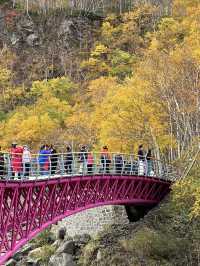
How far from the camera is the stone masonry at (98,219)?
3294 cm

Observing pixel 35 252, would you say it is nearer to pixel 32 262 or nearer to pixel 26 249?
pixel 32 262

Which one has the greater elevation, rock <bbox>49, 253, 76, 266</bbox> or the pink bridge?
the pink bridge

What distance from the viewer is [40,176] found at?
21.7 meters

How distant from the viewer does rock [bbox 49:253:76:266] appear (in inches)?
1184

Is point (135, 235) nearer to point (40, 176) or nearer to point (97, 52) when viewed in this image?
point (40, 176)

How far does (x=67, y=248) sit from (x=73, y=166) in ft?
28.9

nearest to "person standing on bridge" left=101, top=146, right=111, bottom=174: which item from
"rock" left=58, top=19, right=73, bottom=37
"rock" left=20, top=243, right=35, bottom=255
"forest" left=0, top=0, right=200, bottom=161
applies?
"forest" left=0, top=0, right=200, bottom=161

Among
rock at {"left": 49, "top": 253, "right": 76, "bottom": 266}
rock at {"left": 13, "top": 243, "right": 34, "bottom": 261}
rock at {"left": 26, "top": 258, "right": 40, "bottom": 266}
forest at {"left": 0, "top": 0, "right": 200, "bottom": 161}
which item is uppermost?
forest at {"left": 0, "top": 0, "right": 200, "bottom": 161}

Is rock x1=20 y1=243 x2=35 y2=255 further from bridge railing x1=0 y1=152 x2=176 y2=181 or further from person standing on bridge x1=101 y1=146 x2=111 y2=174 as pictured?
person standing on bridge x1=101 y1=146 x2=111 y2=174

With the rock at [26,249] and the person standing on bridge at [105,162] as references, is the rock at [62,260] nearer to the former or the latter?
the rock at [26,249]

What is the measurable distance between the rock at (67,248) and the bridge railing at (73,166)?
18.2ft

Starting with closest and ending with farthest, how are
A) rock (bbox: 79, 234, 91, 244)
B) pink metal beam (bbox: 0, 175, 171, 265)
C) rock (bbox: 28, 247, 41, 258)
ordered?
pink metal beam (bbox: 0, 175, 171, 265), rock (bbox: 79, 234, 91, 244), rock (bbox: 28, 247, 41, 258)

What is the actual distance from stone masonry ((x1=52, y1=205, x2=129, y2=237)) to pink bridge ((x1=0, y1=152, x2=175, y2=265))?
171 centimetres

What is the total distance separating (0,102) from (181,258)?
146ft
